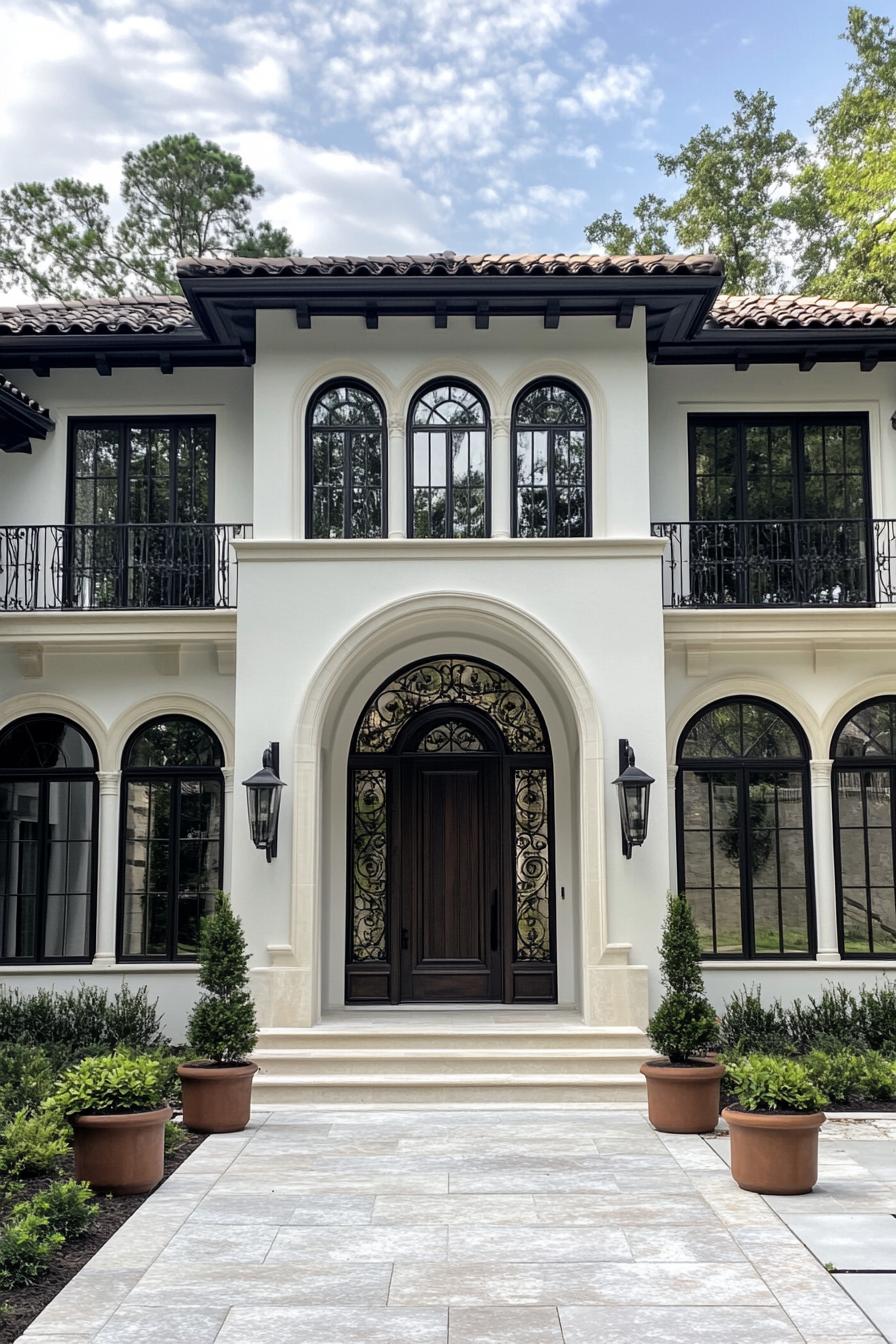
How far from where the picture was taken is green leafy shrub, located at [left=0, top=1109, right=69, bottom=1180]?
26.7 feet

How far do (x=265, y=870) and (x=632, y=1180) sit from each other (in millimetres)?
4823

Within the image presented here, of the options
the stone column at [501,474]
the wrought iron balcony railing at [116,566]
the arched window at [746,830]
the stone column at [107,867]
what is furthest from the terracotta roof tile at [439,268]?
the stone column at [107,867]

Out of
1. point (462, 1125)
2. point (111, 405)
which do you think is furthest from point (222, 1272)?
point (111, 405)

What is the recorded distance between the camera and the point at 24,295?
26750 mm

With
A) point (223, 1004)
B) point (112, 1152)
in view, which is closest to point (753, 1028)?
point (223, 1004)

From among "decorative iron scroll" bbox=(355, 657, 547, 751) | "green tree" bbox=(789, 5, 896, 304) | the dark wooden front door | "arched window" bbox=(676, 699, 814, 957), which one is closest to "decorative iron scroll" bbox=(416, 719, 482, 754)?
the dark wooden front door

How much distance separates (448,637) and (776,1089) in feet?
21.8

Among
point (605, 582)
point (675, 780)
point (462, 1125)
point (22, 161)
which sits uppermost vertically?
point (22, 161)

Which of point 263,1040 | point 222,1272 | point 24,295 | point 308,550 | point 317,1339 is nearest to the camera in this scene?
point 317,1339

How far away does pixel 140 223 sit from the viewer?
27859 mm

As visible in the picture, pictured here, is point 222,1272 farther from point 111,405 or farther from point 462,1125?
point 111,405

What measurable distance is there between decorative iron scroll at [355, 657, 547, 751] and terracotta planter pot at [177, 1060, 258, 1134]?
4612 millimetres

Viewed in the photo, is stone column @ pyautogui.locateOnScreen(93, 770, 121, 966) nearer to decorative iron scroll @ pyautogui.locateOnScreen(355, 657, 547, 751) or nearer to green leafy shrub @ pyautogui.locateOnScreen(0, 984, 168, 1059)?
green leafy shrub @ pyautogui.locateOnScreen(0, 984, 168, 1059)

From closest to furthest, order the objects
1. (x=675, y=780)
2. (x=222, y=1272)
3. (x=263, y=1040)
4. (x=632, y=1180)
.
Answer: (x=222, y=1272)
(x=632, y=1180)
(x=263, y=1040)
(x=675, y=780)
